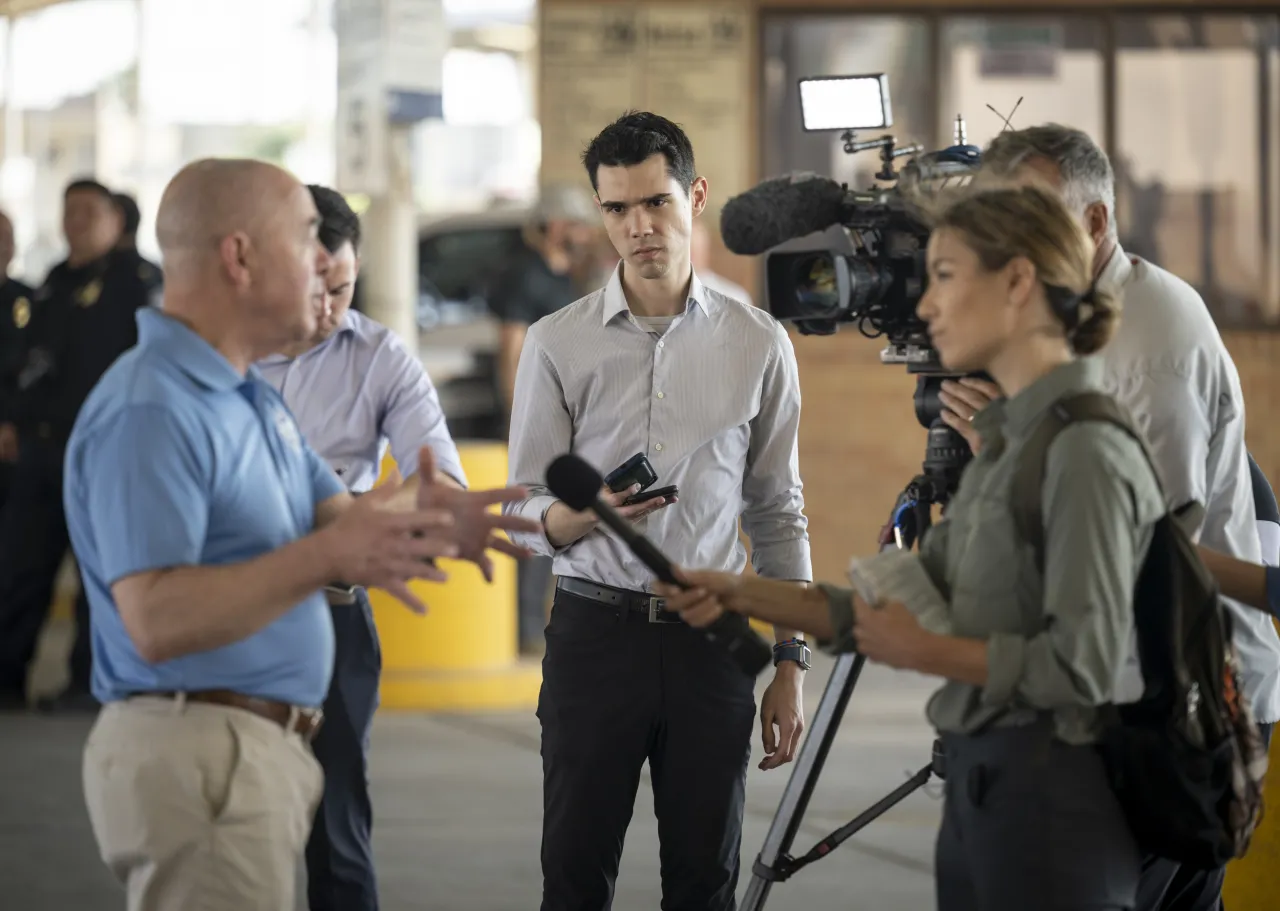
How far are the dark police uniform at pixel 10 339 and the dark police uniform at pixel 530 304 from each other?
2176 millimetres

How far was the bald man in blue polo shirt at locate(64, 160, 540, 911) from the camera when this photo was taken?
98.7 inches

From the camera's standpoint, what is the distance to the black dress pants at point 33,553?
25.0ft

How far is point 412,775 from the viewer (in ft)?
22.1

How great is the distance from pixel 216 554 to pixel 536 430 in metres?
1.09

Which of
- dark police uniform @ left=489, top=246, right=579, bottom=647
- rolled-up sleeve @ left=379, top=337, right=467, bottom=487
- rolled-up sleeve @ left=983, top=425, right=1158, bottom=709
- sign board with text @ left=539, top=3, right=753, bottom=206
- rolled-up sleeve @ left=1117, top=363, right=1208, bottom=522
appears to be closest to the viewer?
rolled-up sleeve @ left=983, top=425, right=1158, bottom=709

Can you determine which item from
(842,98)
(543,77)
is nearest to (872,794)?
(842,98)

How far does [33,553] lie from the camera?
25.4 ft

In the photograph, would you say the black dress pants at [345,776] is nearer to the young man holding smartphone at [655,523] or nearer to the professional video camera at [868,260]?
the young man holding smartphone at [655,523]

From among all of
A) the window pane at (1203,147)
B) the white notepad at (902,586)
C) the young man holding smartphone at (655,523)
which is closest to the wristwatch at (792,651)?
the young man holding smartphone at (655,523)

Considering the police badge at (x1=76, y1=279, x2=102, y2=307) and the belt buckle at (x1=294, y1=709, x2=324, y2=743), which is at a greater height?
the police badge at (x1=76, y1=279, x2=102, y2=307)

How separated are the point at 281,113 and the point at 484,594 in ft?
82.3

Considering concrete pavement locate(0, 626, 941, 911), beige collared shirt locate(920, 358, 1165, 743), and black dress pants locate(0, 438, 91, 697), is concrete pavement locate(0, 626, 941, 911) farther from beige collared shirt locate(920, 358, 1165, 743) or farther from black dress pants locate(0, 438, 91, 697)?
beige collared shirt locate(920, 358, 1165, 743)

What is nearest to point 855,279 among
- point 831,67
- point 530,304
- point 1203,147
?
point 530,304

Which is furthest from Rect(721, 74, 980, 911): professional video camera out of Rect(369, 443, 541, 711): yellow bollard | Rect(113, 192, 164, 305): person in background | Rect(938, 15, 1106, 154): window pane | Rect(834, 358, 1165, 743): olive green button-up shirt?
Rect(938, 15, 1106, 154): window pane
